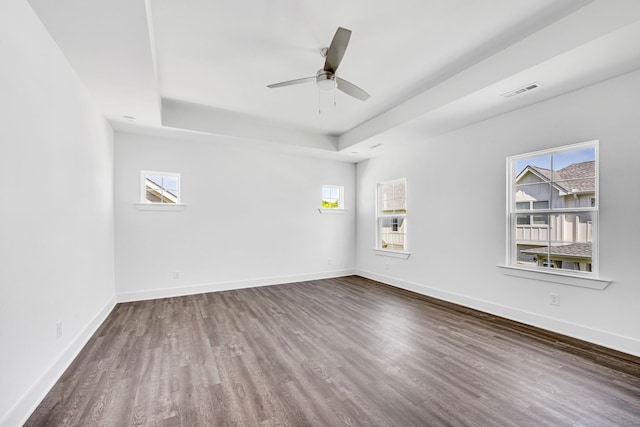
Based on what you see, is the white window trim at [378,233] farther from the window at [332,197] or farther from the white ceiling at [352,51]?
the white ceiling at [352,51]

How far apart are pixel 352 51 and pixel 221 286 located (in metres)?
4.24

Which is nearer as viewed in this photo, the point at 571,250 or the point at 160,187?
the point at 571,250

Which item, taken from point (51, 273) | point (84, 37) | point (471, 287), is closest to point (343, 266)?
point (471, 287)

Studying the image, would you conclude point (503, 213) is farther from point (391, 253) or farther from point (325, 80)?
point (325, 80)

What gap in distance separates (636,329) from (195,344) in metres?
4.20

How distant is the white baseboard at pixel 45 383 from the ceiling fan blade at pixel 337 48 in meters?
3.26

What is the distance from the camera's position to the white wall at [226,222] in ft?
14.6

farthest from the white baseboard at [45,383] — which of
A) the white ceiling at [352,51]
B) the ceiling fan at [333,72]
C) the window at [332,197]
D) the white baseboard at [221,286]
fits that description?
the window at [332,197]

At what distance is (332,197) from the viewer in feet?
20.9

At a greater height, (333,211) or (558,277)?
(333,211)

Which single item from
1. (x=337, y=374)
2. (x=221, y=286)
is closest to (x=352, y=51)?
(x=337, y=374)

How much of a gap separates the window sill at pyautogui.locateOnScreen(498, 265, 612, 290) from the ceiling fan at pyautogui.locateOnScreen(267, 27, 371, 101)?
2810 mm

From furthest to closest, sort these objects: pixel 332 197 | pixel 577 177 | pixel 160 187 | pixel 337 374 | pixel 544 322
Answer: pixel 332 197, pixel 160 187, pixel 544 322, pixel 577 177, pixel 337 374

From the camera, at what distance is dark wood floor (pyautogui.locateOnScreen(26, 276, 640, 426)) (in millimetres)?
1828
